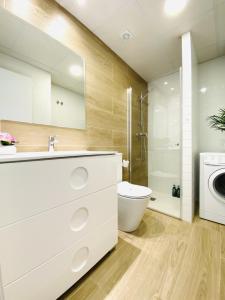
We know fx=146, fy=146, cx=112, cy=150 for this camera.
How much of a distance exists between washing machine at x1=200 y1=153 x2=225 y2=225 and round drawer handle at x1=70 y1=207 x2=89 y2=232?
60.0 inches

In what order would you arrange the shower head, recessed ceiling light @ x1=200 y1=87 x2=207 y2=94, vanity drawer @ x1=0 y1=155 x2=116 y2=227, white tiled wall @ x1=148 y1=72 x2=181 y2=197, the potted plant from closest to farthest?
vanity drawer @ x1=0 y1=155 x2=116 y2=227 < the potted plant < recessed ceiling light @ x1=200 y1=87 x2=207 y2=94 < white tiled wall @ x1=148 y1=72 x2=181 y2=197 < the shower head

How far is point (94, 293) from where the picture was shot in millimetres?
944

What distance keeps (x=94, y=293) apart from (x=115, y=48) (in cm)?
254

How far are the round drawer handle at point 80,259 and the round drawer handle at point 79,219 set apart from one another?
0.16m

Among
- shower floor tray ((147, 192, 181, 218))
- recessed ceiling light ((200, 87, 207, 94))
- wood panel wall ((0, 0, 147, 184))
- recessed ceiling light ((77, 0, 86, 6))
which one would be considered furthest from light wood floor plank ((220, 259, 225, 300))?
recessed ceiling light ((77, 0, 86, 6))

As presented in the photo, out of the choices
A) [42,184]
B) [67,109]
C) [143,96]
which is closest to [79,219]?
[42,184]

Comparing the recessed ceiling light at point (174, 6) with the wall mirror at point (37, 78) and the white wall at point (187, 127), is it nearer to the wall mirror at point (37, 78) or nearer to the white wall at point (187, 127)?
the white wall at point (187, 127)

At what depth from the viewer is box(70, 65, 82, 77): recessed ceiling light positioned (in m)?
1.51

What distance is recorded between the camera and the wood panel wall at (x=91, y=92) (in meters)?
1.18

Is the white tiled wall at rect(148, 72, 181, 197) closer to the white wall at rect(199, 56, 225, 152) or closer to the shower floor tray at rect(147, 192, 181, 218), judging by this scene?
the shower floor tray at rect(147, 192, 181, 218)

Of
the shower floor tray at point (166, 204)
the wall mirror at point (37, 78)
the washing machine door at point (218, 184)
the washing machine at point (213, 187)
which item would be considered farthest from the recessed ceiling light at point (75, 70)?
the shower floor tray at point (166, 204)

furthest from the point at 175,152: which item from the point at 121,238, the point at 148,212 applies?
the point at 121,238

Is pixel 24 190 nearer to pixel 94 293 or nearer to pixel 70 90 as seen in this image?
pixel 94 293

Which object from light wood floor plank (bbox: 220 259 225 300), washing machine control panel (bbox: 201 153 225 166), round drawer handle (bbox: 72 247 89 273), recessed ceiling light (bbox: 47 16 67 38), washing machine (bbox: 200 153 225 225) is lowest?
light wood floor plank (bbox: 220 259 225 300)
